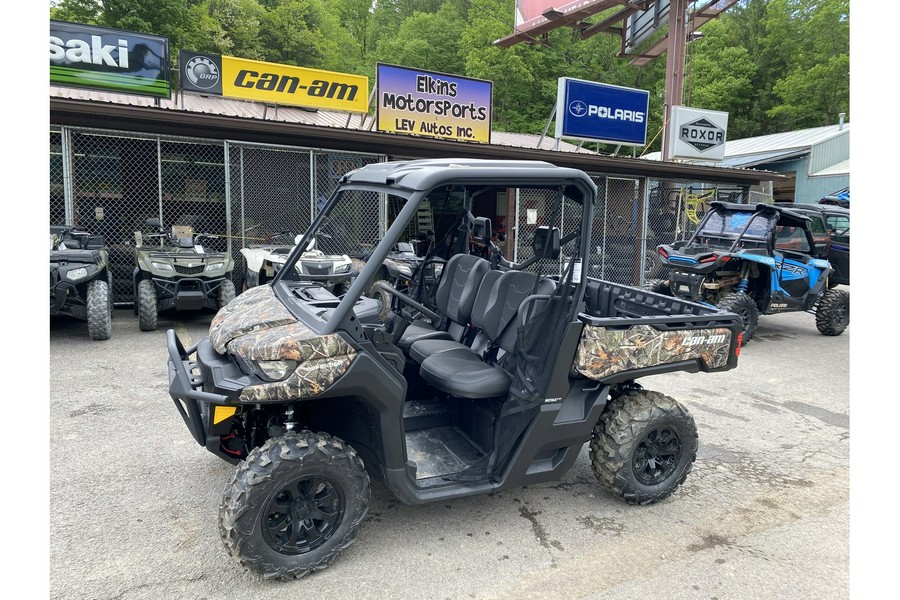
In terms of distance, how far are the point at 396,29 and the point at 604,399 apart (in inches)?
1524

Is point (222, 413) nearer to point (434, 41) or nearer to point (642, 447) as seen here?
point (642, 447)

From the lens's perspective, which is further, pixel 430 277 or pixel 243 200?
pixel 243 200

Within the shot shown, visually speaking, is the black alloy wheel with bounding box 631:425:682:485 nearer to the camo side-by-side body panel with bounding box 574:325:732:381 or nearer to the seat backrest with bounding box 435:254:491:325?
the camo side-by-side body panel with bounding box 574:325:732:381

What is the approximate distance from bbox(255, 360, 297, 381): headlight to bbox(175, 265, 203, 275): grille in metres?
5.66

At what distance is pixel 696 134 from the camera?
1534 cm

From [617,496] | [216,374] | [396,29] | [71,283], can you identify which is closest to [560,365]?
[617,496]

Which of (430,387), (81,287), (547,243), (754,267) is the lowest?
(430,387)

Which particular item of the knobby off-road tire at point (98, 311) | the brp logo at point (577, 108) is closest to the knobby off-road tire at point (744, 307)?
the brp logo at point (577, 108)

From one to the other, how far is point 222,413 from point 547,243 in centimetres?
191

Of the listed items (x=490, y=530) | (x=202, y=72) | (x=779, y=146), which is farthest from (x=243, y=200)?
(x=779, y=146)

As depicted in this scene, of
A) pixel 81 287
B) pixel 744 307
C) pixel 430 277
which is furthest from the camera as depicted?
pixel 744 307

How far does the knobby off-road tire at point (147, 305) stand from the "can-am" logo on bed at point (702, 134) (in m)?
12.5

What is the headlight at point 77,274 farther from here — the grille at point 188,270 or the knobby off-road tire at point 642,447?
the knobby off-road tire at point 642,447

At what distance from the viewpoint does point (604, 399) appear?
3.55m
